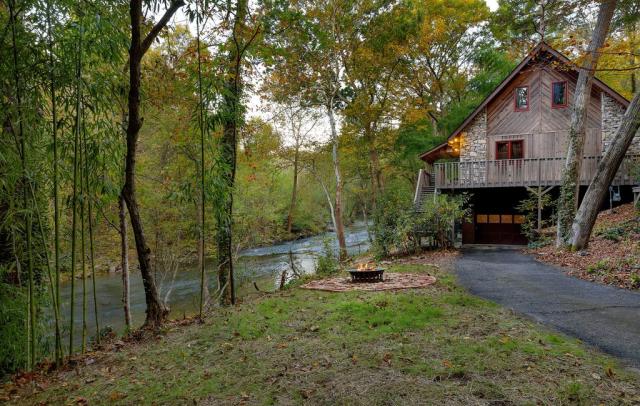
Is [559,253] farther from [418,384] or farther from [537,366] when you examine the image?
[418,384]

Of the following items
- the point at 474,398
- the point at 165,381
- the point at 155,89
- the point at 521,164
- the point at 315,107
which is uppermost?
the point at 315,107

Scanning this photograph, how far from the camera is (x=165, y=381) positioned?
420 centimetres

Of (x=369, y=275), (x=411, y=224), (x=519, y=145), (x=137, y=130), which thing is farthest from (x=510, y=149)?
(x=137, y=130)

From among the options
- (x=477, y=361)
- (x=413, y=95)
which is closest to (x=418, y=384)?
(x=477, y=361)

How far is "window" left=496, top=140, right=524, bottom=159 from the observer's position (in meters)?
17.4

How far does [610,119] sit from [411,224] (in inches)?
398

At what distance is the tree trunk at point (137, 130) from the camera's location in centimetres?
529

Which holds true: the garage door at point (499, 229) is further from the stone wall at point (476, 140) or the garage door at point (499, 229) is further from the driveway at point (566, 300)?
the driveway at point (566, 300)

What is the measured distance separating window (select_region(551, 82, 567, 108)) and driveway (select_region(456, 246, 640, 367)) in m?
9.32

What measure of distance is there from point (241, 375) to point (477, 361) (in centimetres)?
257

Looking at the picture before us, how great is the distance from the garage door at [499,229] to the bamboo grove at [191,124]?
5718 millimetres

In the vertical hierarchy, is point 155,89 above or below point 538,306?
above

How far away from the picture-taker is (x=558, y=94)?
16.6 meters

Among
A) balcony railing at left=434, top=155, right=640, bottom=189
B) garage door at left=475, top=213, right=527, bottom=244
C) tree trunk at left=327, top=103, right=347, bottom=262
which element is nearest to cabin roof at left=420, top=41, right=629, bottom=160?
balcony railing at left=434, top=155, right=640, bottom=189
